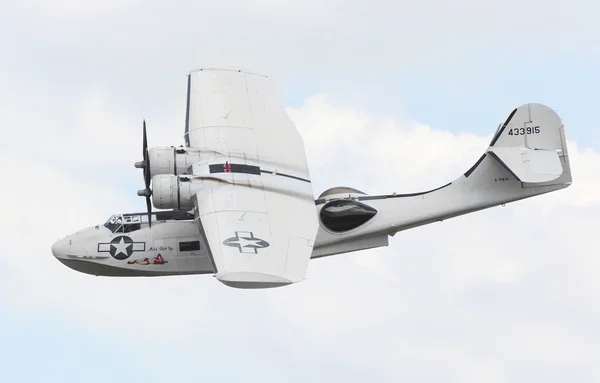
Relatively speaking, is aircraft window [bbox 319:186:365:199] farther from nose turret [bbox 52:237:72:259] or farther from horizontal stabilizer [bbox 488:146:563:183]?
nose turret [bbox 52:237:72:259]

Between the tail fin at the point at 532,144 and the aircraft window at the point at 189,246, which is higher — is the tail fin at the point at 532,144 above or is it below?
above

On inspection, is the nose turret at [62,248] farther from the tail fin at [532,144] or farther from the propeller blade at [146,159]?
the tail fin at [532,144]

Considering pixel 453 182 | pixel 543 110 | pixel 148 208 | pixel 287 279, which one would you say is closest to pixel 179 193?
pixel 148 208

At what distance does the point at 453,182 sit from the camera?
133ft

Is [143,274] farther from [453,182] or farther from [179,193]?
[453,182]

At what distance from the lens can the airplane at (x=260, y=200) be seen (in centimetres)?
3575

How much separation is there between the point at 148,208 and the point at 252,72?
926 cm

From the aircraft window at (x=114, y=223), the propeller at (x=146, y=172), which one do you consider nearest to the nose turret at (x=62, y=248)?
the aircraft window at (x=114, y=223)

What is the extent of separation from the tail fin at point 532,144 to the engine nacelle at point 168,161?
9846 mm

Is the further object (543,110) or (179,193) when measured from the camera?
(543,110)

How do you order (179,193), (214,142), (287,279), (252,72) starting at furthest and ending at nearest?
(252,72) < (214,142) < (179,193) < (287,279)

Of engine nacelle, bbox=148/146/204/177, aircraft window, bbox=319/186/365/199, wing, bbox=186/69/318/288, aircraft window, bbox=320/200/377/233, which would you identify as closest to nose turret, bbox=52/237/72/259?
engine nacelle, bbox=148/146/204/177

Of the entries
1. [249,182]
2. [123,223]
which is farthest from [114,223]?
[249,182]

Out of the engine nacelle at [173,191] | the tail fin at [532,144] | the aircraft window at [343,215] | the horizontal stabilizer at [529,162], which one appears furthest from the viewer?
the tail fin at [532,144]
